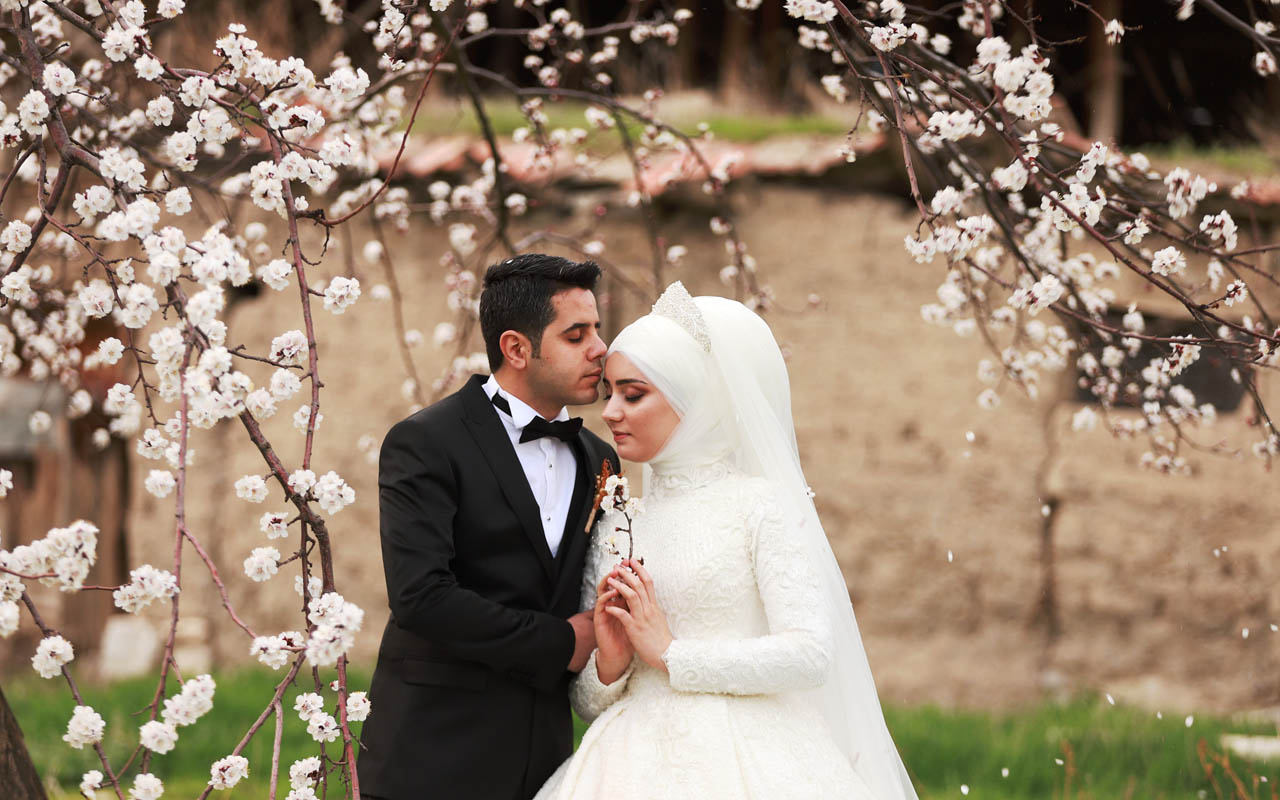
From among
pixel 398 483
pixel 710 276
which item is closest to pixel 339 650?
pixel 398 483

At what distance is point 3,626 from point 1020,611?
15.8ft

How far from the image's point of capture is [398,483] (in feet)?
8.52

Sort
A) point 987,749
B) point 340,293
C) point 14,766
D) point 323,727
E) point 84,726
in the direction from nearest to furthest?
1. point 84,726
2. point 323,727
3. point 340,293
4. point 14,766
5. point 987,749

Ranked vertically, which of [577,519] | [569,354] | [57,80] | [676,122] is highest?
[676,122]

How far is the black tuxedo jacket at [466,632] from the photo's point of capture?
2.52 meters

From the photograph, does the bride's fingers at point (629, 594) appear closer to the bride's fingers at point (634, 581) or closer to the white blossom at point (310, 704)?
the bride's fingers at point (634, 581)

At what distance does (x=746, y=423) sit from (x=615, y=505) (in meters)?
0.32

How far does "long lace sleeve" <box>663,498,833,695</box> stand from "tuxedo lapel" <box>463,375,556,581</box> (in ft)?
1.15

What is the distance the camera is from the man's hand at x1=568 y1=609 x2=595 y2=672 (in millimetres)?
2625

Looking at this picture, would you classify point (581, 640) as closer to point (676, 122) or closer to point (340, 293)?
point (340, 293)

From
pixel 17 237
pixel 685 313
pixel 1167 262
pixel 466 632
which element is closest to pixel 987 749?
pixel 1167 262

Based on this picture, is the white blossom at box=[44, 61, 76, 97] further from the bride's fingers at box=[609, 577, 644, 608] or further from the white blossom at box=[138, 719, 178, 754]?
the bride's fingers at box=[609, 577, 644, 608]

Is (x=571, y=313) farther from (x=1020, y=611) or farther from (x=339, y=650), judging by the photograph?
(x=1020, y=611)

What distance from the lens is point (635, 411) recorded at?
8.76ft
